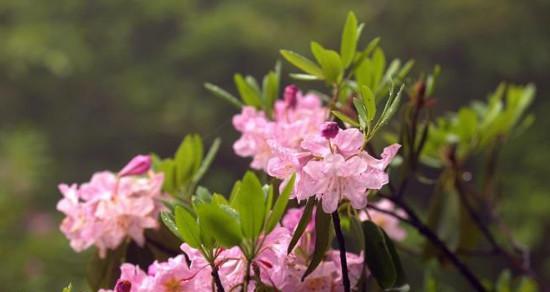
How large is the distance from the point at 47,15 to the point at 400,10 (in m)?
1.85

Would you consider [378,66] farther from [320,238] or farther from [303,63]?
[320,238]

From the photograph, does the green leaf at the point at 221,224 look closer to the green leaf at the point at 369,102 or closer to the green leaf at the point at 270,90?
the green leaf at the point at 369,102

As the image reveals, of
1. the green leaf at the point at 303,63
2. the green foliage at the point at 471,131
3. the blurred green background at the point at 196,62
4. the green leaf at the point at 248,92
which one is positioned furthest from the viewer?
the blurred green background at the point at 196,62

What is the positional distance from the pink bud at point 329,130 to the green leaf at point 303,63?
135 mm

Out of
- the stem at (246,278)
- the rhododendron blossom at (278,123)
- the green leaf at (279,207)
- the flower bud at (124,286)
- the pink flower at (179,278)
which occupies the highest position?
the rhododendron blossom at (278,123)

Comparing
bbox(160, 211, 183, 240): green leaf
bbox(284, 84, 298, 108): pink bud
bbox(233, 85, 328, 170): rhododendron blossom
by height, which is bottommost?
bbox(160, 211, 183, 240): green leaf

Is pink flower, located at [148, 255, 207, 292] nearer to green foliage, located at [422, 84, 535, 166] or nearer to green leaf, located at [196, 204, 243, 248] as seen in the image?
green leaf, located at [196, 204, 243, 248]

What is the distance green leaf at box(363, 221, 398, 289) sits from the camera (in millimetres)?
502

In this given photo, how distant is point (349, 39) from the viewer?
583mm

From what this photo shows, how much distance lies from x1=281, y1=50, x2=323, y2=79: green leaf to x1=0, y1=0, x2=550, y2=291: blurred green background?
352 centimetres

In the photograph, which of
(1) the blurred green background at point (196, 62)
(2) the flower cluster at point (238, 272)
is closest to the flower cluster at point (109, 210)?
(2) the flower cluster at point (238, 272)

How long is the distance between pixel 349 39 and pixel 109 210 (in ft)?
0.68

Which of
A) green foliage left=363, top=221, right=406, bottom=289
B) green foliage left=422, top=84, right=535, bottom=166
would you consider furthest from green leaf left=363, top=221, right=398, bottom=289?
green foliage left=422, top=84, right=535, bottom=166

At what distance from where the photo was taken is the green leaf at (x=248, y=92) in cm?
67
